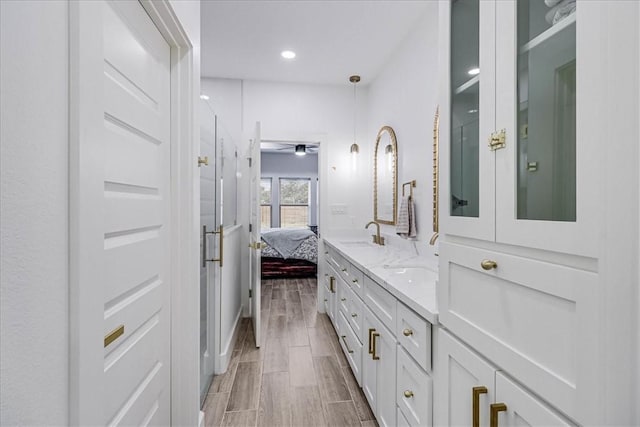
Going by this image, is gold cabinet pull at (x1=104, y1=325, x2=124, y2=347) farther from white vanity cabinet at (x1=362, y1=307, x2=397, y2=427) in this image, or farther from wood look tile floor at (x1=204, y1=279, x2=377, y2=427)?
wood look tile floor at (x1=204, y1=279, x2=377, y2=427)

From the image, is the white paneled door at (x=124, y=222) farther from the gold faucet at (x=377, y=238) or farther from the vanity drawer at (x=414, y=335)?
the gold faucet at (x=377, y=238)

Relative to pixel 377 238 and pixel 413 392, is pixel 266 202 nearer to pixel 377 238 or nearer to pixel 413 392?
pixel 377 238

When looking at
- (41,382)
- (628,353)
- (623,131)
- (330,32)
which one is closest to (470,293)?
(628,353)

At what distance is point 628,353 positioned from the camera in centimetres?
62

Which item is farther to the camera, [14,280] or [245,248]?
[245,248]

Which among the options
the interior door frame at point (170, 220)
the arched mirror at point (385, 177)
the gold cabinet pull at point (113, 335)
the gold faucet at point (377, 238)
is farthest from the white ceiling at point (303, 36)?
the gold cabinet pull at point (113, 335)

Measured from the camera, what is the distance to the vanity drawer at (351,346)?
7.39 ft

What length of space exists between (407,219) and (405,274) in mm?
831

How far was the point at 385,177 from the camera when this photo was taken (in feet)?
11.2

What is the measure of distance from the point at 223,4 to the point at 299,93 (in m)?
1.55

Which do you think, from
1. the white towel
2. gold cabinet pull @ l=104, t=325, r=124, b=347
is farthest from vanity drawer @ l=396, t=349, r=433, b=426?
the white towel

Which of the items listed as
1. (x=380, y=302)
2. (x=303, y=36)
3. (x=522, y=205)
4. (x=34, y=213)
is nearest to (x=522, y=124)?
(x=522, y=205)

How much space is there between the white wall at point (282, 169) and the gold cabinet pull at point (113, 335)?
7.76m

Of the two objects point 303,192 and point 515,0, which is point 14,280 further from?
point 303,192
